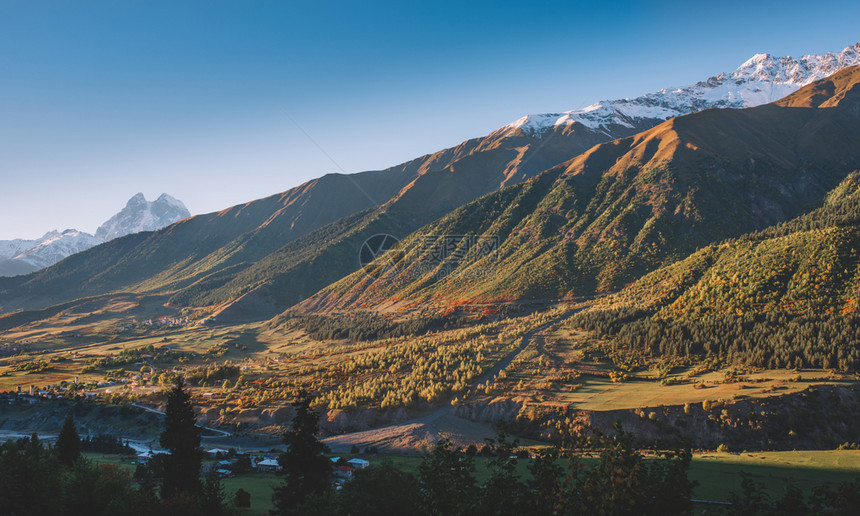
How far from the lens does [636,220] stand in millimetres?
160750

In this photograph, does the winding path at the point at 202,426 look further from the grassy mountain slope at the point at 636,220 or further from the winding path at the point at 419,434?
the grassy mountain slope at the point at 636,220

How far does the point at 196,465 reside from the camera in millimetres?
29469

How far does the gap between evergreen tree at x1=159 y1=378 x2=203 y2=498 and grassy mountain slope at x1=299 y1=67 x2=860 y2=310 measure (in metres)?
114

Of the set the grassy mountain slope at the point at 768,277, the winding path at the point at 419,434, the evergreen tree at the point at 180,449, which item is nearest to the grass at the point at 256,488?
the evergreen tree at the point at 180,449

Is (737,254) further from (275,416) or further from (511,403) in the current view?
(275,416)

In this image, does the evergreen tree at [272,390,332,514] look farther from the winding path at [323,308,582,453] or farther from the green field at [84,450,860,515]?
the winding path at [323,308,582,453]

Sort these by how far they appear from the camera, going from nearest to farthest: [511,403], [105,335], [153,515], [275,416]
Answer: [153,515] → [511,403] → [275,416] → [105,335]

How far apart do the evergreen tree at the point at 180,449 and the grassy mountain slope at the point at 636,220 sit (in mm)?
114252

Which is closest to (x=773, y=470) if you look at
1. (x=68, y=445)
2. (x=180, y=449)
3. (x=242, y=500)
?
(x=242, y=500)

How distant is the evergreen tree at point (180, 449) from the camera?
94.5 feet

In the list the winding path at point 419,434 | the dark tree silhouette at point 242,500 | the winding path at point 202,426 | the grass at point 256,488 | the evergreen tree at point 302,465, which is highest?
the evergreen tree at point 302,465

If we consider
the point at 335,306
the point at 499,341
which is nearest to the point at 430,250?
the point at 335,306

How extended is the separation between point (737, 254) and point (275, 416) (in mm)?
103614

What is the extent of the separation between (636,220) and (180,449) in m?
161
